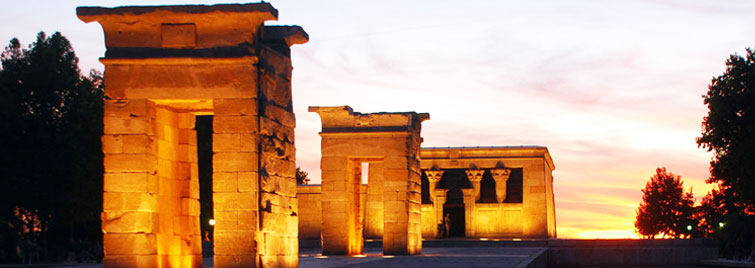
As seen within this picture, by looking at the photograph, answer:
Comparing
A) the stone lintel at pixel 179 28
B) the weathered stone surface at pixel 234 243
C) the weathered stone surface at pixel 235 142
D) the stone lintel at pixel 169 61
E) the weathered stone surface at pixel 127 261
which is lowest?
the weathered stone surface at pixel 127 261

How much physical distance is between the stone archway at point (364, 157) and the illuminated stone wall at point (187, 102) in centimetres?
1256

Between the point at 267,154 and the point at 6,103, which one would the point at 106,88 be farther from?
the point at 6,103

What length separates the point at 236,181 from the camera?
50.0 ft

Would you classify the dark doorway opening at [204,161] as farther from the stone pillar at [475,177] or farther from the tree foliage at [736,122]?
the tree foliage at [736,122]

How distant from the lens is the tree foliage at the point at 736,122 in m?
37.2

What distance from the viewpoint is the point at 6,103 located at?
Answer: 111 feet

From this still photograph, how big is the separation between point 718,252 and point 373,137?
1488 centimetres

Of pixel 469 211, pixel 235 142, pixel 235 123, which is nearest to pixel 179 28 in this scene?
pixel 235 123

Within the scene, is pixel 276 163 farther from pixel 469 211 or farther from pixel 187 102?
pixel 469 211

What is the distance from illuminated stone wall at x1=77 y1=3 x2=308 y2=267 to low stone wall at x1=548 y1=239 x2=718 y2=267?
21.5m

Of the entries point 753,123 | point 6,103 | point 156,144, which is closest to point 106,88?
point 156,144

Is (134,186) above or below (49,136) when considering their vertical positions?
below

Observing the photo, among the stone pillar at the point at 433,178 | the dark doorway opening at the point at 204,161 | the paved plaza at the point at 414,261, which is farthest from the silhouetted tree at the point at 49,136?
the stone pillar at the point at 433,178

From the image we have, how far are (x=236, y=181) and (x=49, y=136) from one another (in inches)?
857
